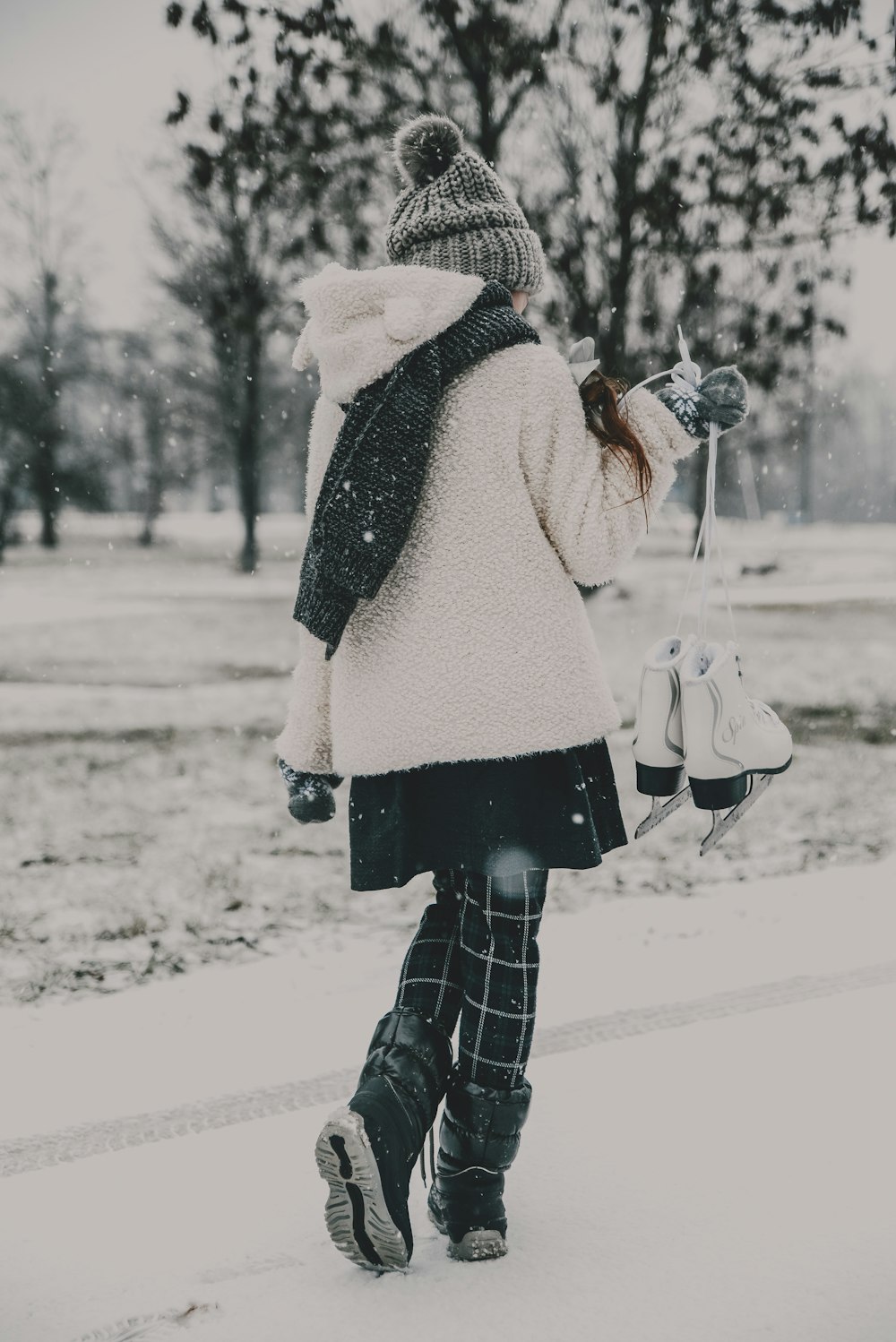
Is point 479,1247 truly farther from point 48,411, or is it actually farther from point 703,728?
point 48,411

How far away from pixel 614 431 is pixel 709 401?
171 mm

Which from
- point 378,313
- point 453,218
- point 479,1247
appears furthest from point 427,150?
point 479,1247

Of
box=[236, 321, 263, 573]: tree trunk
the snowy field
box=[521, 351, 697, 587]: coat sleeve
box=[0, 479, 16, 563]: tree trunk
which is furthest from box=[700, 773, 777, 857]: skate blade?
box=[0, 479, 16, 563]: tree trunk

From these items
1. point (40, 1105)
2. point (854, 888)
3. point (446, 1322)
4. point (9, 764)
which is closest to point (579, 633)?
point (446, 1322)

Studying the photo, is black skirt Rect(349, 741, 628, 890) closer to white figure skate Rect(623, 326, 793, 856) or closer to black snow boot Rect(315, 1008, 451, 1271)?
white figure skate Rect(623, 326, 793, 856)

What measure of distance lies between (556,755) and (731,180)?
5.03 m

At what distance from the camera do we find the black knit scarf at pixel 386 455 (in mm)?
1830

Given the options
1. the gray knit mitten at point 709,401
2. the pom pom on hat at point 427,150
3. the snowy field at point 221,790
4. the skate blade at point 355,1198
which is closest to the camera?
the skate blade at point 355,1198

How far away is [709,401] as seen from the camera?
190 centimetres

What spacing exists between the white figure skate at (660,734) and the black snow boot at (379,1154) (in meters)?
0.55

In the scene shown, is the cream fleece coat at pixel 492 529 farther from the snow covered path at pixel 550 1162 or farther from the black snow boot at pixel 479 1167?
the snow covered path at pixel 550 1162

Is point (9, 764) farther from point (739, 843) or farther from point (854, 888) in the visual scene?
point (854, 888)

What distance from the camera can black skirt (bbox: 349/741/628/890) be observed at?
1895 mm

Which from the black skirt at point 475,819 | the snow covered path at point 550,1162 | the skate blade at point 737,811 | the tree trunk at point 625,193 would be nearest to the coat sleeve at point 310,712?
the black skirt at point 475,819
